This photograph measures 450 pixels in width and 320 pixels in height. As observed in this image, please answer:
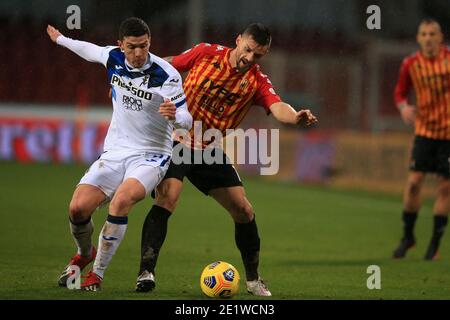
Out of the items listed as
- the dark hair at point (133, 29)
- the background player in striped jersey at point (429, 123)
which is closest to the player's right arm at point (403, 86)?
the background player in striped jersey at point (429, 123)

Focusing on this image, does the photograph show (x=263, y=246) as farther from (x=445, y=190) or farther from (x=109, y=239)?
(x=109, y=239)

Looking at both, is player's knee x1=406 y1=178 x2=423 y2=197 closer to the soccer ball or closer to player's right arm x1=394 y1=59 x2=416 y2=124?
player's right arm x1=394 y1=59 x2=416 y2=124

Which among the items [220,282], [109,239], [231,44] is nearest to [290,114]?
[220,282]

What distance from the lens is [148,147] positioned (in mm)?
6664

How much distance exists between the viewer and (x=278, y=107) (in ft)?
22.2

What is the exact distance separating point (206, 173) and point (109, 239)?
90cm

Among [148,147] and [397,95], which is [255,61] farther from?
[397,95]

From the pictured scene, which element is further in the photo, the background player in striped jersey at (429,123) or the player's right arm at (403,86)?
the player's right arm at (403,86)

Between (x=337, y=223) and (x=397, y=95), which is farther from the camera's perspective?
(x=337, y=223)

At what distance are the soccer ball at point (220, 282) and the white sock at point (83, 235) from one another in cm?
87

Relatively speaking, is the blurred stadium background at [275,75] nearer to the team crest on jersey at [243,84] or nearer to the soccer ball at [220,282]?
the team crest on jersey at [243,84]

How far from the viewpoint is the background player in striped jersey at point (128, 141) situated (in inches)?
252
